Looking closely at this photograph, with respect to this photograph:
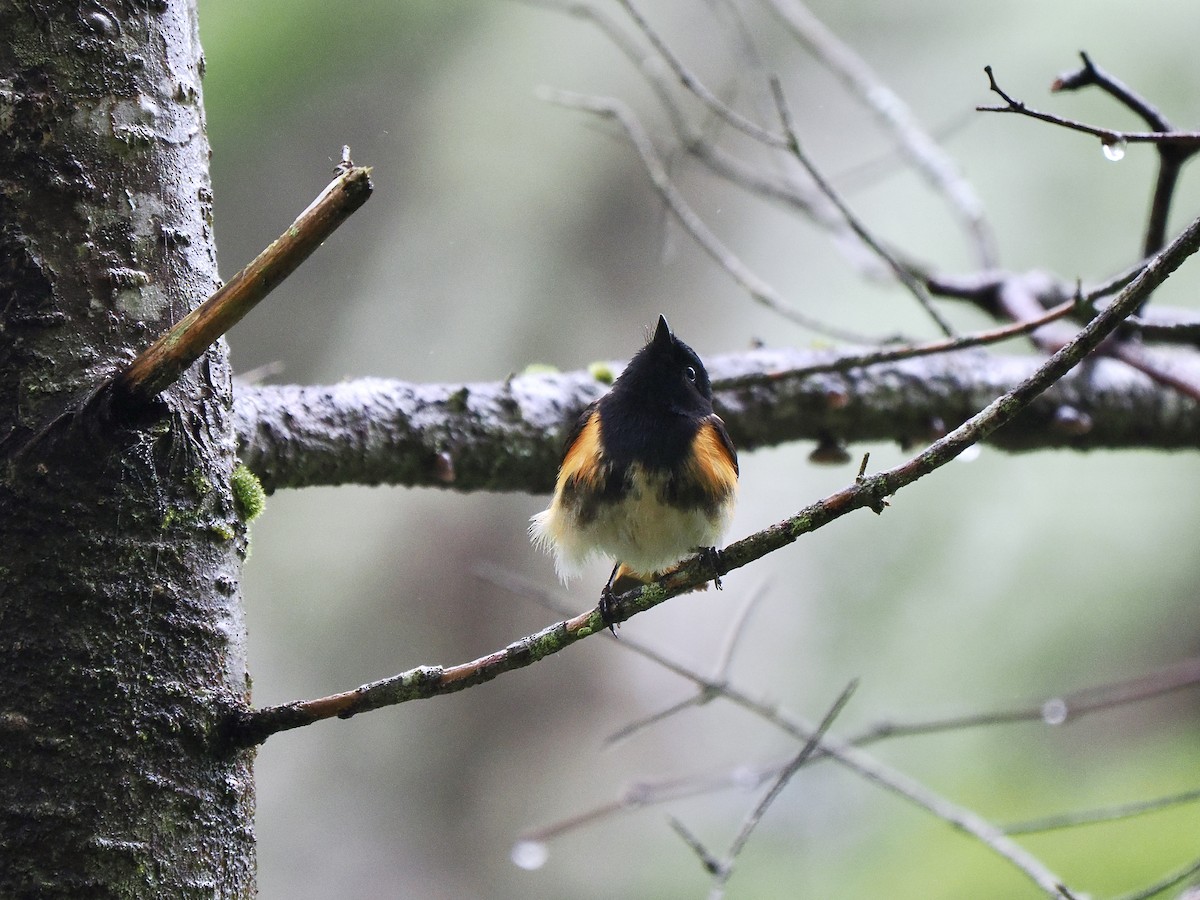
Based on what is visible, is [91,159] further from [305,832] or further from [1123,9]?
[1123,9]

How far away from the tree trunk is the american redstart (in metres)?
1.09

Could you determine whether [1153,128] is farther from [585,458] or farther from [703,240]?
[585,458]

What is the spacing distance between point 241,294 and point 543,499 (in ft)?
13.3

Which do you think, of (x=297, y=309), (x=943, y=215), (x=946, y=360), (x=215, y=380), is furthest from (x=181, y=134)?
(x=943, y=215)

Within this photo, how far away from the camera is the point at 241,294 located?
112 cm

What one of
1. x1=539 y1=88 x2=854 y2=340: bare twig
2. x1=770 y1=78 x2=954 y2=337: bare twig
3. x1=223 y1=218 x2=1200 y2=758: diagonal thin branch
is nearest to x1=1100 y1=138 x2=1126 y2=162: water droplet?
x1=223 y1=218 x2=1200 y2=758: diagonal thin branch

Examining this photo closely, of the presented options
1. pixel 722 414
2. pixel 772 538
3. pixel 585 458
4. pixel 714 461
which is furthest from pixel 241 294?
pixel 722 414

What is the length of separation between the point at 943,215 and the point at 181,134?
5201 millimetres

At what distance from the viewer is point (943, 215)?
5.86 meters

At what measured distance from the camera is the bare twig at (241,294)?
1.05 metres

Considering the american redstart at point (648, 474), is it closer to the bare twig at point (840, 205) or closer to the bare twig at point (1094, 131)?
the bare twig at point (840, 205)

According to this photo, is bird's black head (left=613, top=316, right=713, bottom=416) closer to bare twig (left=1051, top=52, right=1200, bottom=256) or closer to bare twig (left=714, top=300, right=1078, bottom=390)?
bare twig (left=714, top=300, right=1078, bottom=390)

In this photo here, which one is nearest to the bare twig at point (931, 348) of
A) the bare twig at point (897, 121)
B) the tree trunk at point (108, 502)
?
the tree trunk at point (108, 502)

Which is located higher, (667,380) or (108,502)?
(667,380)
